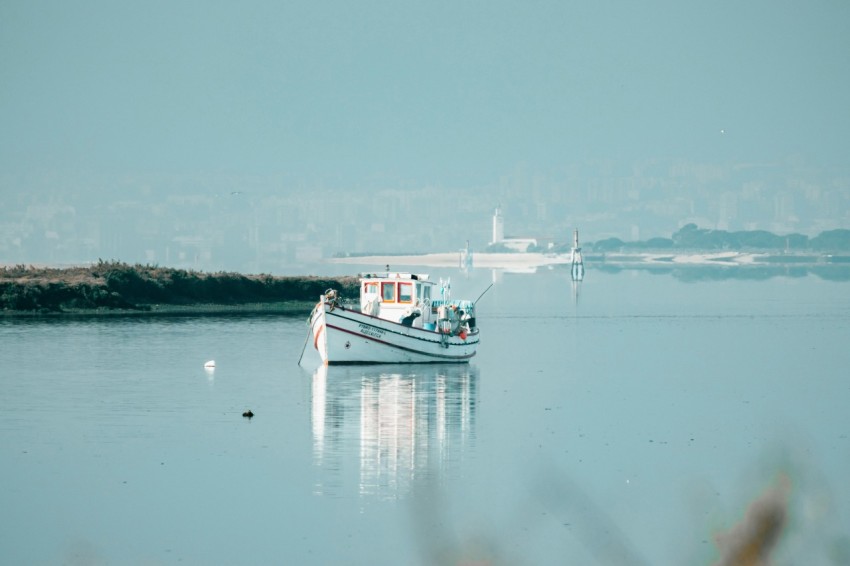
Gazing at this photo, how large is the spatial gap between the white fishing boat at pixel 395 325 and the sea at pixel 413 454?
872 millimetres

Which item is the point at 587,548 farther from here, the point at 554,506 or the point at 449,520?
the point at 554,506

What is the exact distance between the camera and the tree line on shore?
298 feet

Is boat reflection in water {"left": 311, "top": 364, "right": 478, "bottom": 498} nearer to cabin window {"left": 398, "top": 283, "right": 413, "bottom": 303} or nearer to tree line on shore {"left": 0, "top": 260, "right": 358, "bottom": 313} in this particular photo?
cabin window {"left": 398, "top": 283, "right": 413, "bottom": 303}

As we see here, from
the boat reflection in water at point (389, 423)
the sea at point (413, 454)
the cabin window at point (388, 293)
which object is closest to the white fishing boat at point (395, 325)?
the cabin window at point (388, 293)

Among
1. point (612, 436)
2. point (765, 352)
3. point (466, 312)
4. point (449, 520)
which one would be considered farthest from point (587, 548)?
point (765, 352)

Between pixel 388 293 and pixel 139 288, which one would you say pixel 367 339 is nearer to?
pixel 388 293

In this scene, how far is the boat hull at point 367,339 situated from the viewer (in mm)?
54344

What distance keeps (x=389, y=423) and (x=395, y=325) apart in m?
16.5

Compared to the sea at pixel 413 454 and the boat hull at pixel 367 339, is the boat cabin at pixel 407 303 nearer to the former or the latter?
the boat hull at pixel 367 339

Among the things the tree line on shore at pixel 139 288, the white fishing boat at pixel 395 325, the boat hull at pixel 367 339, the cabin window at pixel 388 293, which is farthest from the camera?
the tree line on shore at pixel 139 288

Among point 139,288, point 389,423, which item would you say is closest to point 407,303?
point 389,423

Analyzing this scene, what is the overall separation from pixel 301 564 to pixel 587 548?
208 inches

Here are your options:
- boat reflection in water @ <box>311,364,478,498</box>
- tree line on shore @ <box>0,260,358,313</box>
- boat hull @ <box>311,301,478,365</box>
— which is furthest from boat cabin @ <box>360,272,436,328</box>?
tree line on shore @ <box>0,260,358,313</box>

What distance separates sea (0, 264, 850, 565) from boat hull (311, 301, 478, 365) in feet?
2.49
